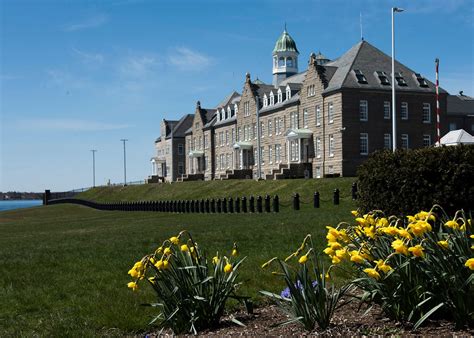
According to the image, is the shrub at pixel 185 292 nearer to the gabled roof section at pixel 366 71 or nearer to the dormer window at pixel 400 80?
the gabled roof section at pixel 366 71

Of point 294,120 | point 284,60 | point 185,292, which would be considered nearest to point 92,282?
point 185,292

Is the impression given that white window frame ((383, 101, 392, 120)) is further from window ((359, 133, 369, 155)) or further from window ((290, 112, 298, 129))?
window ((290, 112, 298, 129))

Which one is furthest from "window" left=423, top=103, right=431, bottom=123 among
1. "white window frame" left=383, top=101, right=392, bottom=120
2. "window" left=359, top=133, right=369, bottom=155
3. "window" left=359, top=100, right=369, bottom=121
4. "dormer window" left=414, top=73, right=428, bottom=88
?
"window" left=359, top=133, right=369, bottom=155

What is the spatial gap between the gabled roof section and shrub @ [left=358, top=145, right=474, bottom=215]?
4606cm

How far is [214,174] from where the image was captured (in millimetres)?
94312

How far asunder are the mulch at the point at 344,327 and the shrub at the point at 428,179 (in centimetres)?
597

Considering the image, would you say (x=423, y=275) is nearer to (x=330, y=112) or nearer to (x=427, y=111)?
(x=330, y=112)

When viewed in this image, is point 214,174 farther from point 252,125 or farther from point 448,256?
point 448,256

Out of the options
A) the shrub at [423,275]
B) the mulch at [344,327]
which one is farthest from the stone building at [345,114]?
the shrub at [423,275]

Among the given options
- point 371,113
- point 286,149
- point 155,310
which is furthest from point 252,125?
point 155,310

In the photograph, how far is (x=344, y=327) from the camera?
240 inches

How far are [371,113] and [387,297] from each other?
180 ft

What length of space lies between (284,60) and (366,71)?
1456 inches

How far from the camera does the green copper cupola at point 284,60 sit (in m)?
95.9
